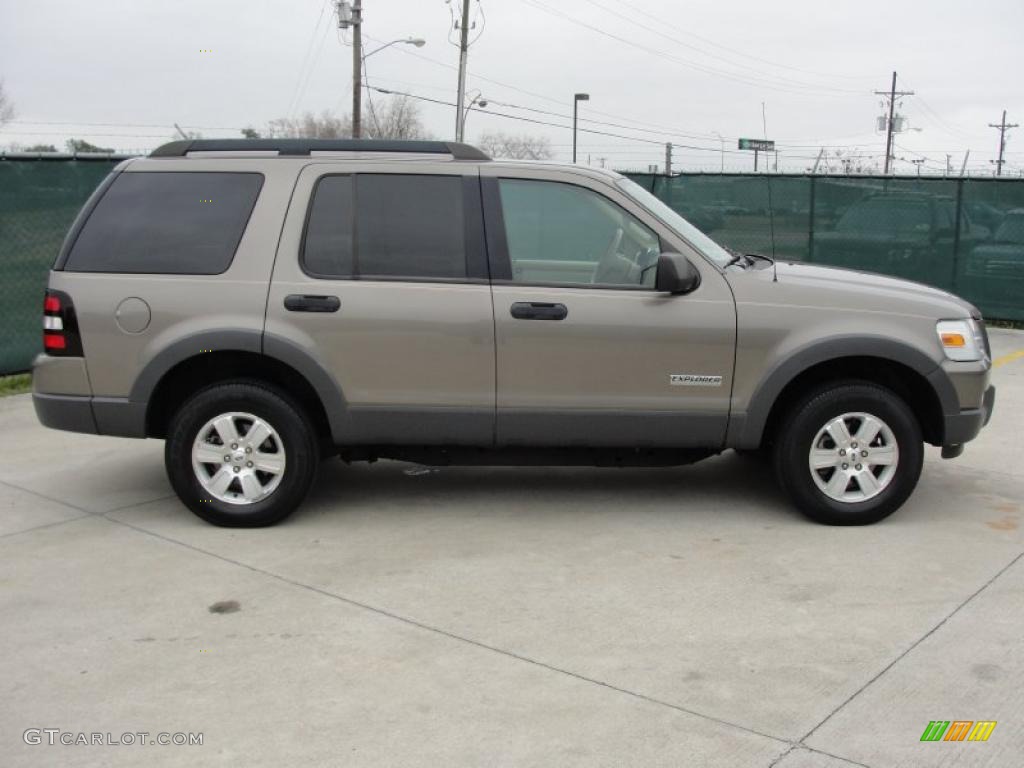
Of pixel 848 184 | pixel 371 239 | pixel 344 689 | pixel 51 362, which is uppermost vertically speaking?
pixel 848 184

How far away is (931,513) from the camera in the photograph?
5.87 metres

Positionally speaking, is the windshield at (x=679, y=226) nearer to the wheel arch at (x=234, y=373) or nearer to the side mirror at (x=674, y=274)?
the side mirror at (x=674, y=274)

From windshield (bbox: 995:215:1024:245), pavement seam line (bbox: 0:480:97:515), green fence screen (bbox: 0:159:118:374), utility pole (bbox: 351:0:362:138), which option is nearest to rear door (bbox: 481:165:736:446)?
pavement seam line (bbox: 0:480:97:515)

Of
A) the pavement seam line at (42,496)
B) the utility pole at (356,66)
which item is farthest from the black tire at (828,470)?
the utility pole at (356,66)

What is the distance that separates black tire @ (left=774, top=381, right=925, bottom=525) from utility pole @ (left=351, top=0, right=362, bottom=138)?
28.2 metres

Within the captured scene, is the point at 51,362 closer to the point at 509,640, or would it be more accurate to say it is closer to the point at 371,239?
the point at 371,239

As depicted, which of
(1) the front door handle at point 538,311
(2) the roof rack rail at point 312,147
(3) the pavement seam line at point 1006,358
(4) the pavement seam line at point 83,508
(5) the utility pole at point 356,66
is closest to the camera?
(1) the front door handle at point 538,311

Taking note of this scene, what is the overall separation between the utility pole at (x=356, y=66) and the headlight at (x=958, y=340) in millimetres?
28272

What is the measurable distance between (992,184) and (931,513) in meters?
8.84

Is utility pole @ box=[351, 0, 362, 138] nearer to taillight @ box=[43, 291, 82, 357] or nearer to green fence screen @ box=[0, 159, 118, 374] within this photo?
green fence screen @ box=[0, 159, 118, 374]

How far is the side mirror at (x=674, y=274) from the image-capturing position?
525 centimetres

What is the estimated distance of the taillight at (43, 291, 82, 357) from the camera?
17.6 feet

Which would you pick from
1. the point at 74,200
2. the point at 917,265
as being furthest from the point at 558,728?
the point at 917,265

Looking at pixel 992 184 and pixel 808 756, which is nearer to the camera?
pixel 808 756
